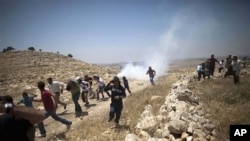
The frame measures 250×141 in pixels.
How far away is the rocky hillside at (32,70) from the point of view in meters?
30.3

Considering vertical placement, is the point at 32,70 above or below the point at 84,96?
above

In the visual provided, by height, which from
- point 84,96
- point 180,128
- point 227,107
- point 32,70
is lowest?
point 84,96

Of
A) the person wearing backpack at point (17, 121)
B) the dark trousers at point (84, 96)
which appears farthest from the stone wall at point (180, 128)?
the dark trousers at point (84, 96)

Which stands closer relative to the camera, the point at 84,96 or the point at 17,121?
the point at 17,121

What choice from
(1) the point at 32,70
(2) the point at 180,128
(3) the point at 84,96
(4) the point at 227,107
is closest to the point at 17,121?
(2) the point at 180,128

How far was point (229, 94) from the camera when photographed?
1034 centimetres

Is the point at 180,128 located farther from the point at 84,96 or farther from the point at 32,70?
the point at 32,70

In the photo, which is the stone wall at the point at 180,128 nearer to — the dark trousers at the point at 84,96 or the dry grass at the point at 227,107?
the dry grass at the point at 227,107

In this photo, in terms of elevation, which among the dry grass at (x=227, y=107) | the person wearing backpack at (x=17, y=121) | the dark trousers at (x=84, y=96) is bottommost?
the dark trousers at (x=84, y=96)

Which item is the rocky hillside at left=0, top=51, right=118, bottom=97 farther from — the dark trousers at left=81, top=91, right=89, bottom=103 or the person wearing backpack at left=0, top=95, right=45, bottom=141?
the person wearing backpack at left=0, top=95, right=45, bottom=141

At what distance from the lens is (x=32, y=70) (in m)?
39.4

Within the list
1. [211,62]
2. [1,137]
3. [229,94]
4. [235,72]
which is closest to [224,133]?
[229,94]

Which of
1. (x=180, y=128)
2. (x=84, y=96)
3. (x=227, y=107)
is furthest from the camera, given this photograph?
(x=84, y=96)

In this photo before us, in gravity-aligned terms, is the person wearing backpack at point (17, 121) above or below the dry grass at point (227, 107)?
above
